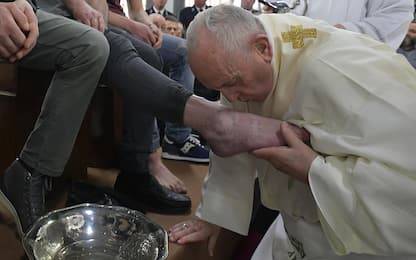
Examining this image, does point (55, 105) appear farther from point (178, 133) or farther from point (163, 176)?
point (178, 133)

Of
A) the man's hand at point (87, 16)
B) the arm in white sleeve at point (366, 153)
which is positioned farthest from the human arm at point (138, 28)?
the arm in white sleeve at point (366, 153)

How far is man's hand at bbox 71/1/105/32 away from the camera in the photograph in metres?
1.27

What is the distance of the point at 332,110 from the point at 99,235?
1.69ft

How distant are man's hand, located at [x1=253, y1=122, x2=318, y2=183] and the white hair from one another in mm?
190

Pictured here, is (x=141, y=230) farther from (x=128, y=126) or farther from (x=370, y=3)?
(x=370, y=3)

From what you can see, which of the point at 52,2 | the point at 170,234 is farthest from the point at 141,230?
the point at 52,2

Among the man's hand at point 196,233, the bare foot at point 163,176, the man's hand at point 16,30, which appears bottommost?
the bare foot at point 163,176

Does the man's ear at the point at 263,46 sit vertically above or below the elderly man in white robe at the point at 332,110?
above

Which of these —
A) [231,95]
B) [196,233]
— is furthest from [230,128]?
[196,233]

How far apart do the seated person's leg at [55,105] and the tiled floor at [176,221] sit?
8 cm

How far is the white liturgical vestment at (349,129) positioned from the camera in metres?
0.83

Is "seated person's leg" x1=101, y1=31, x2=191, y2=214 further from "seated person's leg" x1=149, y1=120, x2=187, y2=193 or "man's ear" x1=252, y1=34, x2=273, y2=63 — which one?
"man's ear" x1=252, y1=34, x2=273, y2=63

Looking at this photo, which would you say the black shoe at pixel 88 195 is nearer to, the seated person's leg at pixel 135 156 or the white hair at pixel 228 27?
the seated person's leg at pixel 135 156

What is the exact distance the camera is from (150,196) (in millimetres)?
1350
